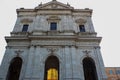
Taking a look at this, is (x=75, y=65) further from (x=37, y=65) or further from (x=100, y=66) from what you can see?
(x=37, y=65)

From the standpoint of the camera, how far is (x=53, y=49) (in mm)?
23922

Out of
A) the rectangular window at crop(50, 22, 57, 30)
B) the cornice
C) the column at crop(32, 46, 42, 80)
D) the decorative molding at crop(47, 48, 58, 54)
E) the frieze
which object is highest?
the rectangular window at crop(50, 22, 57, 30)

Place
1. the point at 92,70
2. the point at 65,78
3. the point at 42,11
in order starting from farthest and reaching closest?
1. the point at 42,11
2. the point at 92,70
3. the point at 65,78

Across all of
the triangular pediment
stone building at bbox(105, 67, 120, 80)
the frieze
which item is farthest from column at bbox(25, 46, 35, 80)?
stone building at bbox(105, 67, 120, 80)

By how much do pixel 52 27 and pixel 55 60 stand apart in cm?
537

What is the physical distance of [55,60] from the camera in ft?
81.8

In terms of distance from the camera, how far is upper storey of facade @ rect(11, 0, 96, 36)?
1044 inches

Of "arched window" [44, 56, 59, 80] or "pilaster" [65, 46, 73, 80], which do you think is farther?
"arched window" [44, 56, 59, 80]

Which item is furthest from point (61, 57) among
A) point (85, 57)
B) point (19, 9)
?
point (19, 9)

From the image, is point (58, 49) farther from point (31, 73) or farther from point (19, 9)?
point (19, 9)

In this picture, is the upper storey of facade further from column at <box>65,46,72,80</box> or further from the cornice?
column at <box>65,46,72,80</box>

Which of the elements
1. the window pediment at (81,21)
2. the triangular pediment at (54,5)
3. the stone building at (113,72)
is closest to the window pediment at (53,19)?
the triangular pediment at (54,5)

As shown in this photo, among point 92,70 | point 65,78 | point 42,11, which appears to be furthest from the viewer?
point 42,11

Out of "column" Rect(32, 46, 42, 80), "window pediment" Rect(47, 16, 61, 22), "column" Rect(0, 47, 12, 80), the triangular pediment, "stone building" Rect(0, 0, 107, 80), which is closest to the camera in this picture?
"column" Rect(32, 46, 42, 80)
